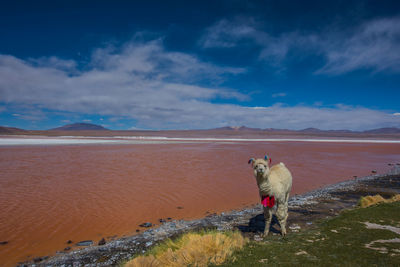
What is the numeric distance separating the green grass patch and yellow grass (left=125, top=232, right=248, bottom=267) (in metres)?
0.20

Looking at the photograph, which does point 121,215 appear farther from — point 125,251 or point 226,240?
point 226,240

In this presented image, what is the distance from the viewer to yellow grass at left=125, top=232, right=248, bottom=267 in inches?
167

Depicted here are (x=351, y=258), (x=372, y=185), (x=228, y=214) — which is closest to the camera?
(x=351, y=258)

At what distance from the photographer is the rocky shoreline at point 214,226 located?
5.51 meters

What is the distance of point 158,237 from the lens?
6.50 meters

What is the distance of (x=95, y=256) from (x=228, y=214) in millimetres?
4699

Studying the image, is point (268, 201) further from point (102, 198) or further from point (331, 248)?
point (102, 198)

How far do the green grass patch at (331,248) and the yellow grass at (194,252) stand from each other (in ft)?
0.67

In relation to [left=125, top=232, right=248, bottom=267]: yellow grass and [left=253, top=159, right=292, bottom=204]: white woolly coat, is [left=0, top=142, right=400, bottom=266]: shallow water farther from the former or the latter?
[left=253, top=159, right=292, bottom=204]: white woolly coat

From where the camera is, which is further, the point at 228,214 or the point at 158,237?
the point at 228,214

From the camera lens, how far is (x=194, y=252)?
4359 millimetres

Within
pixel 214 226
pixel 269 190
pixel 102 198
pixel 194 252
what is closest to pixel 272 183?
pixel 269 190

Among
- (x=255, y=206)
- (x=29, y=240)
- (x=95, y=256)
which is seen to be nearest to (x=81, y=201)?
(x=29, y=240)

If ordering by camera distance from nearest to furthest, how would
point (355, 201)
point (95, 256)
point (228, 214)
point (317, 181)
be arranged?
point (95, 256)
point (228, 214)
point (355, 201)
point (317, 181)
